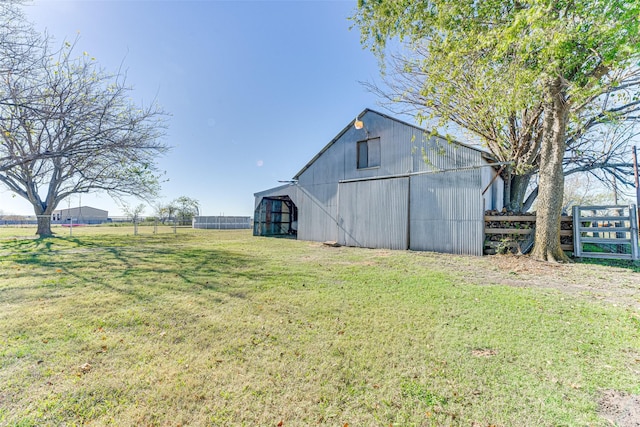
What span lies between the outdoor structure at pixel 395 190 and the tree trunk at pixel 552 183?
150cm

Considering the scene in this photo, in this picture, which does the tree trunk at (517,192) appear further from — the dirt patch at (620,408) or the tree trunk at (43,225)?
the tree trunk at (43,225)

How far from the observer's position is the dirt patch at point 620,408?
5.67 feet

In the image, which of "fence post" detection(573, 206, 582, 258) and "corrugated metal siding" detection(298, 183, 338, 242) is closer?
"fence post" detection(573, 206, 582, 258)

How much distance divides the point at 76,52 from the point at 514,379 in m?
11.2

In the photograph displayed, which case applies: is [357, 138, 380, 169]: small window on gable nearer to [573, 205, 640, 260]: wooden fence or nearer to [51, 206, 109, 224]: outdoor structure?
[573, 205, 640, 260]: wooden fence

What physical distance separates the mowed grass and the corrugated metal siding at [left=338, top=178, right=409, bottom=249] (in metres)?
5.70

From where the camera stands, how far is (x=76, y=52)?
266 inches

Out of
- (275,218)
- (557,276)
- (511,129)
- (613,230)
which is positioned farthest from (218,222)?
(613,230)

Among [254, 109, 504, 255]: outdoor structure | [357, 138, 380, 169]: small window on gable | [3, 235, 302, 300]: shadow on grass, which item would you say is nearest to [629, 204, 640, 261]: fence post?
[254, 109, 504, 255]: outdoor structure

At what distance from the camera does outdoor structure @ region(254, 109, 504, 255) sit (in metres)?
8.97

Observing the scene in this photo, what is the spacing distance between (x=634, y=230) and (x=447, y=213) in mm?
4666

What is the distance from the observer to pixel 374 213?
11.2 meters

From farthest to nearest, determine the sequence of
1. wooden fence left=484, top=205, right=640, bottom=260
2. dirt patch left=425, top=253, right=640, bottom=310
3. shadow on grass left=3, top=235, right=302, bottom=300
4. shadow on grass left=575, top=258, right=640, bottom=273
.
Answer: wooden fence left=484, top=205, right=640, bottom=260, shadow on grass left=575, top=258, right=640, bottom=273, shadow on grass left=3, top=235, right=302, bottom=300, dirt patch left=425, top=253, right=640, bottom=310

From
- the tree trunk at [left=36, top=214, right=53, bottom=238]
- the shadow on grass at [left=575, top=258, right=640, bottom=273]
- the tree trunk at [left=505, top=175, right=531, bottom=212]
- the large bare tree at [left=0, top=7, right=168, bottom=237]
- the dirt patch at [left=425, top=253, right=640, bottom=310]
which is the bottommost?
the dirt patch at [left=425, top=253, right=640, bottom=310]
